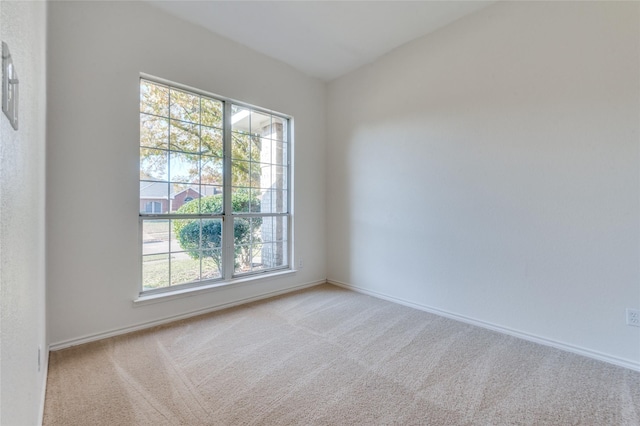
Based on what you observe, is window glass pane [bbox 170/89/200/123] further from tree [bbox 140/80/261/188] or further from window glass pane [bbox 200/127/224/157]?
window glass pane [bbox 200/127/224/157]

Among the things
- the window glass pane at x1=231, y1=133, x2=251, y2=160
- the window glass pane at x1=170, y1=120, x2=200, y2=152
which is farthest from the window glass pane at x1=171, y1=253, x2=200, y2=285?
the window glass pane at x1=231, y1=133, x2=251, y2=160

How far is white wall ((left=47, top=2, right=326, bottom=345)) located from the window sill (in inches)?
2.0

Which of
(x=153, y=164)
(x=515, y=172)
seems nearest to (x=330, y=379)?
(x=515, y=172)

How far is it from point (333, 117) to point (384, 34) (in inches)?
47.5

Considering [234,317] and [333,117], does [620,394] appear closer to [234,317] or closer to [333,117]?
[234,317]

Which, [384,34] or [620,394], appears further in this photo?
[384,34]

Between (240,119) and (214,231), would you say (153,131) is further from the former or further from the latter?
(214,231)

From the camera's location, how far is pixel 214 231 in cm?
300

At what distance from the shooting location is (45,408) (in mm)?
1514

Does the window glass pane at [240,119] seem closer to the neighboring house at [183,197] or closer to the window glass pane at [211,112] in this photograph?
the window glass pane at [211,112]

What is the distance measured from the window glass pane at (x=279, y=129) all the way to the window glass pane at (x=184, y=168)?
42.7 inches

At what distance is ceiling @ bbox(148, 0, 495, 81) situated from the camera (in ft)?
8.34

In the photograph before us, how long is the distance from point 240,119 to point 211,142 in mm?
482

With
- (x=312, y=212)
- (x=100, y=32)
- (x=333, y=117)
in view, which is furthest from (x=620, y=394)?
(x=100, y=32)
